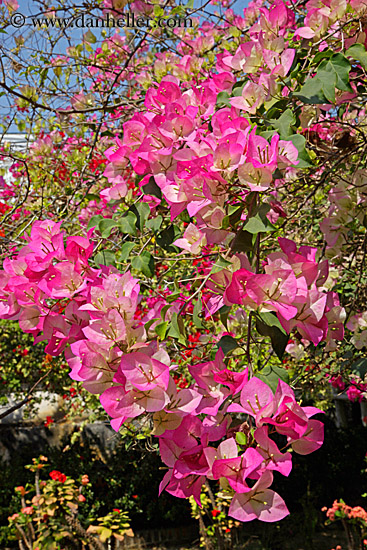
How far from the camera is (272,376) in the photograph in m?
0.62

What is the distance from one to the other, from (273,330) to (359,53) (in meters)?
0.49

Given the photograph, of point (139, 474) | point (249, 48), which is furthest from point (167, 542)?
point (249, 48)

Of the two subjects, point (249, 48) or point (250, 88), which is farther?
point (249, 48)

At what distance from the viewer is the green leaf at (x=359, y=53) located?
2.56 ft

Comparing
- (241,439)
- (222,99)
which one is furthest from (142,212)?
(241,439)

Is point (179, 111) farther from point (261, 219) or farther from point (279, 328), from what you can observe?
point (279, 328)

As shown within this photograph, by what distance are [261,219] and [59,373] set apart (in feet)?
13.1

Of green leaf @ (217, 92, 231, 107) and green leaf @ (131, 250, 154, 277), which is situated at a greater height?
green leaf @ (217, 92, 231, 107)

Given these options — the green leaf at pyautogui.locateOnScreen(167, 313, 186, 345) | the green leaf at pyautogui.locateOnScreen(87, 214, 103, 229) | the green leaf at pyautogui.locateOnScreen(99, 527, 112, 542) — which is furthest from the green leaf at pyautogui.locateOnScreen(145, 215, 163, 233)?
the green leaf at pyautogui.locateOnScreen(99, 527, 112, 542)

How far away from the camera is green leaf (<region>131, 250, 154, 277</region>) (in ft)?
3.00

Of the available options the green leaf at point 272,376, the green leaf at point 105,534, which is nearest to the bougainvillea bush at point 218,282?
the green leaf at point 272,376

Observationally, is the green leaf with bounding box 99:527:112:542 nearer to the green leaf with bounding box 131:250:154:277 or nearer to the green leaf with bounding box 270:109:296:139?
the green leaf with bounding box 131:250:154:277

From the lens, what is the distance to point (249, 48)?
35.9 inches

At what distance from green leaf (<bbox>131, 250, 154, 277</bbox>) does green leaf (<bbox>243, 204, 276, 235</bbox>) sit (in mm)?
298
